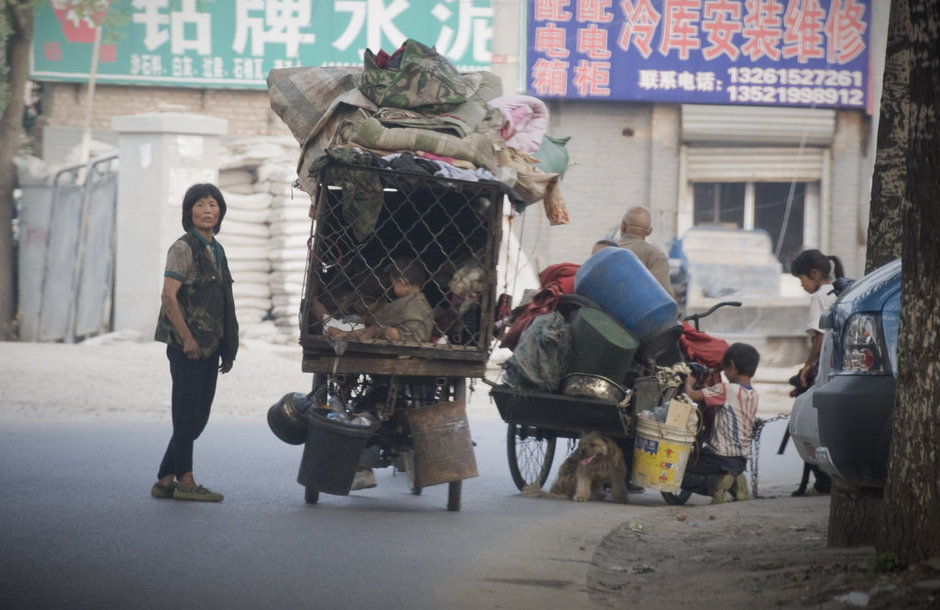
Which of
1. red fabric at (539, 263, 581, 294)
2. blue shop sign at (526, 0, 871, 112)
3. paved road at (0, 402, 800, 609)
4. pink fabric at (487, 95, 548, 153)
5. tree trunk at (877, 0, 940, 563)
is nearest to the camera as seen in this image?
tree trunk at (877, 0, 940, 563)

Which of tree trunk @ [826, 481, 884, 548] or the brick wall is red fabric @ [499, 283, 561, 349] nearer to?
tree trunk @ [826, 481, 884, 548]

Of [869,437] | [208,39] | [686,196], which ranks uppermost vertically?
[208,39]

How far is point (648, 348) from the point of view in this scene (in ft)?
27.7

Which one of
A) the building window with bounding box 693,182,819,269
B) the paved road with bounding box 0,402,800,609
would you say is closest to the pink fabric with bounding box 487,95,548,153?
the paved road with bounding box 0,402,800,609

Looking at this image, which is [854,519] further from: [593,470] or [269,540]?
[269,540]

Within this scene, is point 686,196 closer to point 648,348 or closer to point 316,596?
point 648,348

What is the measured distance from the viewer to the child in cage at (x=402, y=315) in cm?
737

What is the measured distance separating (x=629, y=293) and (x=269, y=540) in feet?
10.4

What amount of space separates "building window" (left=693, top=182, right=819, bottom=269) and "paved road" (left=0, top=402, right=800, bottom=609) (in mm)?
13632

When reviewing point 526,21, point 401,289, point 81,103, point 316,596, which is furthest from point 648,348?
point 81,103

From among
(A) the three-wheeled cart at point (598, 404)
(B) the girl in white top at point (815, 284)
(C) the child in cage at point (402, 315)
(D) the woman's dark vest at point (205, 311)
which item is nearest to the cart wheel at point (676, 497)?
(A) the three-wheeled cart at point (598, 404)

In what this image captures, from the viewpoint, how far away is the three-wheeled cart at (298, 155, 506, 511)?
722cm

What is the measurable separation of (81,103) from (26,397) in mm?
9465

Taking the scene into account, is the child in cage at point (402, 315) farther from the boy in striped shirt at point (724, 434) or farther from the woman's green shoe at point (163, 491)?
the boy in striped shirt at point (724, 434)
